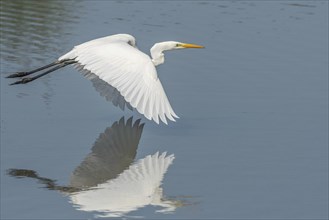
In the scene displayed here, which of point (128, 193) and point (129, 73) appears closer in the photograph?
point (128, 193)

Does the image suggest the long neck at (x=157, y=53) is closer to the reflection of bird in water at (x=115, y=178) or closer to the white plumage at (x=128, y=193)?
the reflection of bird in water at (x=115, y=178)

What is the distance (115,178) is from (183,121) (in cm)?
176

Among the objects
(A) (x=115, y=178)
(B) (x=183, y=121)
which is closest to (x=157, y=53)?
(B) (x=183, y=121)

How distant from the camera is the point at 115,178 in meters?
7.07

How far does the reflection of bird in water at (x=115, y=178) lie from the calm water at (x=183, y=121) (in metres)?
0.01

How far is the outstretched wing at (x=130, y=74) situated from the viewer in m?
7.11

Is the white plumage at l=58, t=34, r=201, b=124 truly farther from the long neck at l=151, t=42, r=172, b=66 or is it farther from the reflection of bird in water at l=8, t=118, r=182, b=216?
the long neck at l=151, t=42, r=172, b=66

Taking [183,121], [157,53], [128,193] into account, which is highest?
[157,53]

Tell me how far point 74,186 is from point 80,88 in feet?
9.00

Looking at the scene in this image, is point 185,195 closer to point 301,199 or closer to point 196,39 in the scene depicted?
point 301,199

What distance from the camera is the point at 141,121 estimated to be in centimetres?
872

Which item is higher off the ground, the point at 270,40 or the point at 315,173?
the point at 270,40

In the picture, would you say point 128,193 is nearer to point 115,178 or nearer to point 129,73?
point 115,178

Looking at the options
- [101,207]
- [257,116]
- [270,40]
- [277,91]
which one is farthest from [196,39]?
[101,207]
